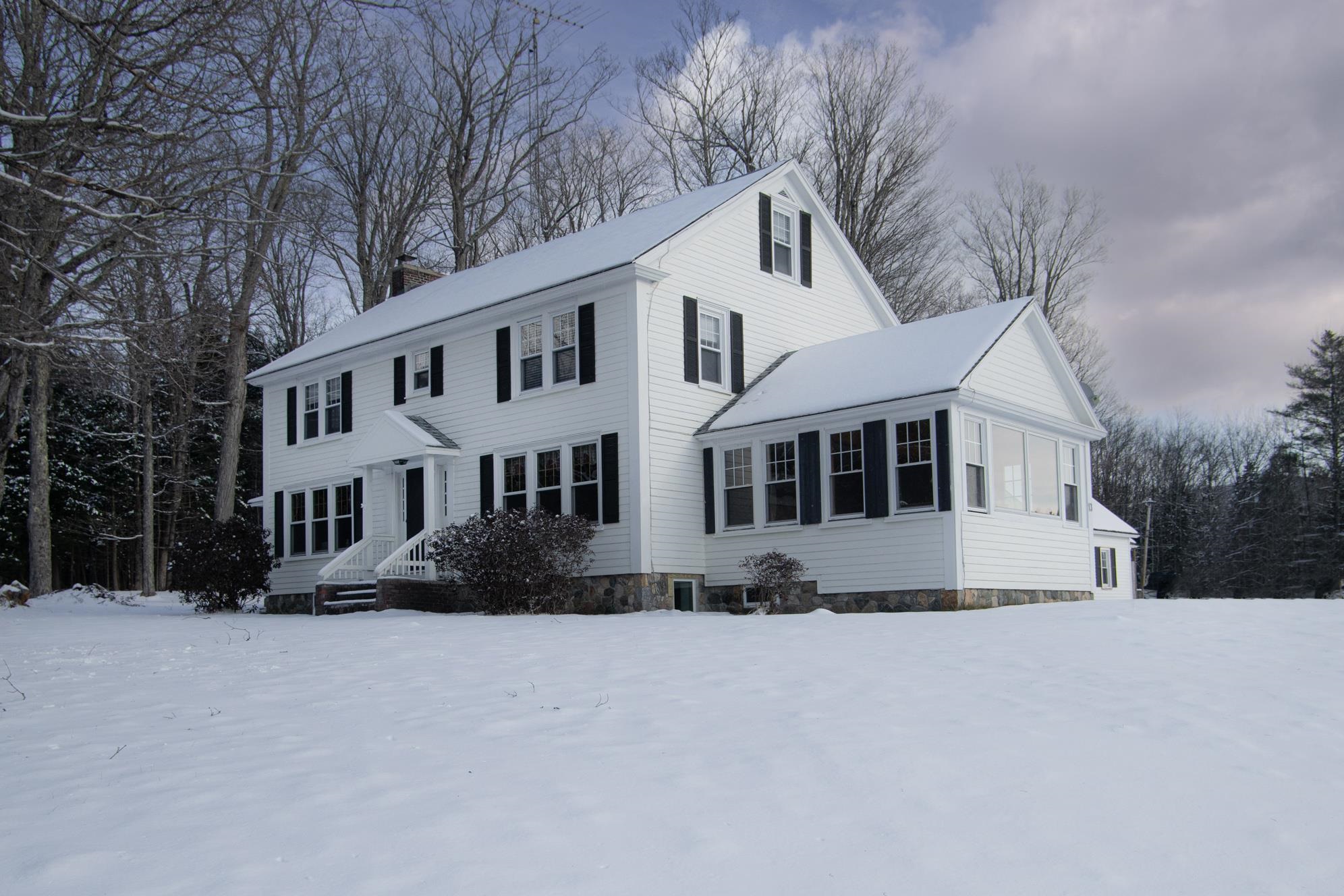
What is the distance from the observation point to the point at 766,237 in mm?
20047

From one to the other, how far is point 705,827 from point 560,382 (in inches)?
A: 540

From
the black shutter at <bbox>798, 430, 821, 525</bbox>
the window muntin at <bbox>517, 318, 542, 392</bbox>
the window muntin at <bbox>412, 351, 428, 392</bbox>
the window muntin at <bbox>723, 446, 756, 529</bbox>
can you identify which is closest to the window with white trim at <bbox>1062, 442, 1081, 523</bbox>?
the black shutter at <bbox>798, 430, 821, 525</bbox>

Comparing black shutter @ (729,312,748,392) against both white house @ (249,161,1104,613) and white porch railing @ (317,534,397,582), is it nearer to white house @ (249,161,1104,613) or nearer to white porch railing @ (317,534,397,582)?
white house @ (249,161,1104,613)

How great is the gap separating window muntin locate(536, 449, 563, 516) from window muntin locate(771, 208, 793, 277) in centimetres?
529

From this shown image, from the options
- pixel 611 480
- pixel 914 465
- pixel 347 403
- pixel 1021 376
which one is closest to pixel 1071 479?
pixel 1021 376

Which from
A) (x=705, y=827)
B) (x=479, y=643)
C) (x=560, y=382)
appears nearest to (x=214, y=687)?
(x=479, y=643)

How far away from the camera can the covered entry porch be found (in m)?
19.0

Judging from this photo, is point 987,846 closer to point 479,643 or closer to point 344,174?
point 479,643

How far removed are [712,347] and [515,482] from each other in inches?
154

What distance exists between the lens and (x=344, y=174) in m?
32.9

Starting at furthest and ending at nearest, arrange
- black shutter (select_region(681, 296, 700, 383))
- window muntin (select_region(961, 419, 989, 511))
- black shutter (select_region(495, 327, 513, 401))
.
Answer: black shutter (select_region(495, 327, 513, 401))
black shutter (select_region(681, 296, 700, 383))
window muntin (select_region(961, 419, 989, 511))

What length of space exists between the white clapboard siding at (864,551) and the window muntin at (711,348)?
270cm

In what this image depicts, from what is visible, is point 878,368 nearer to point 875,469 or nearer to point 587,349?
point 875,469

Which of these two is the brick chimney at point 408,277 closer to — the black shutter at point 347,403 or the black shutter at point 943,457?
the black shutter at point 347,403
